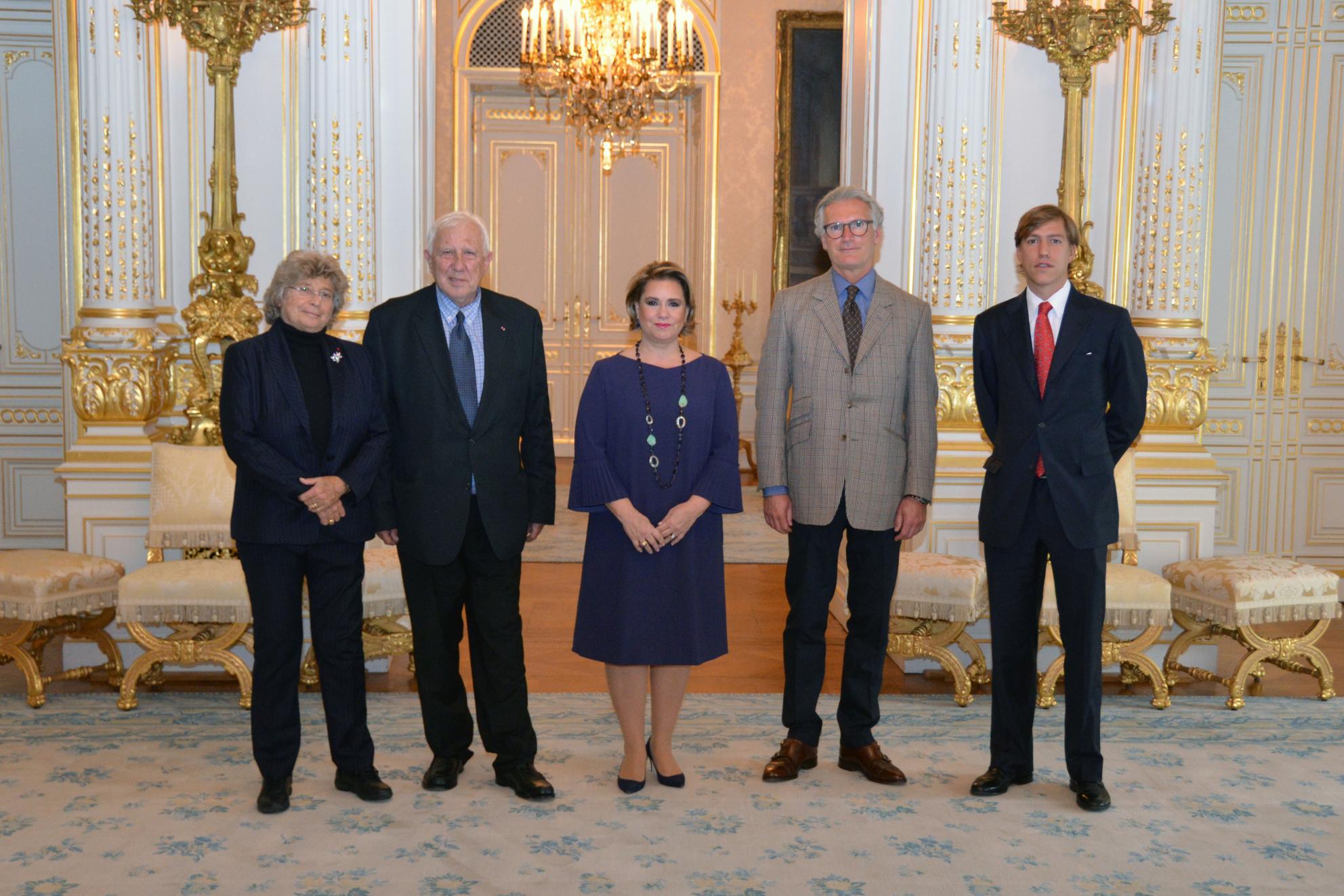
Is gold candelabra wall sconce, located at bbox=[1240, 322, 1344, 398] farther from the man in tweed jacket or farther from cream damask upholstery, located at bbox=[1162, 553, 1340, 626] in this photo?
the man in tweed jacket

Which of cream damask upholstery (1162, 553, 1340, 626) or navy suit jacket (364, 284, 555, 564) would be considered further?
cream damask upholstery (1162, 553, 1340, 626)

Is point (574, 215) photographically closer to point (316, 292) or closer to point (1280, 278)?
point (1280, 278)

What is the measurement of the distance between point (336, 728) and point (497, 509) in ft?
2.59

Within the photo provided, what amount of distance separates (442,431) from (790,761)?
145cm

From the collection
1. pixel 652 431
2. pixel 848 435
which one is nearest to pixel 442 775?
pixel 652 431

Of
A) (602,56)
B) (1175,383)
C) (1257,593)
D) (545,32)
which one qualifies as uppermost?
(545,32)

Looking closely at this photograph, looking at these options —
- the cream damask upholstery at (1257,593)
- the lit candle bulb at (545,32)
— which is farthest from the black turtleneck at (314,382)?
the lit candle bulb at (545,32)

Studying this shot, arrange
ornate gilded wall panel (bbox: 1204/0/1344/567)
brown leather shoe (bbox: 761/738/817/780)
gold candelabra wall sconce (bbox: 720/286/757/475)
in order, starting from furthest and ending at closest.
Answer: gold candelabra wall sconce (bbox: 720/286/757/475)
ornate gilded wall panel (bbox: 1204/0/1344/567)
brown leather shoe (bbox: 761/738/817/780)

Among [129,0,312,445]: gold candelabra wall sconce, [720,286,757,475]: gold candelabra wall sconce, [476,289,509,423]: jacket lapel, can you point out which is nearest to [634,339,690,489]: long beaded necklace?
[476,289,509,423]: jacket lapel

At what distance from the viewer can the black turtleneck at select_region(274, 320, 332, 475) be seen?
11.5 feet

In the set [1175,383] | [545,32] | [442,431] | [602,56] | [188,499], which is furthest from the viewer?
[602,56]

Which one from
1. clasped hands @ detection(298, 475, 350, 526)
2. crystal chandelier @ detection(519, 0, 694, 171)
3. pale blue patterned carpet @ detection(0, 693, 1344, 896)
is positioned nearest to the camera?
pale blue patterned carpet @ detection(0, 693, 1344, 896)

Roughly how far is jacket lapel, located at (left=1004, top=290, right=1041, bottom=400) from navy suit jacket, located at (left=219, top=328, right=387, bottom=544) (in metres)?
1.83

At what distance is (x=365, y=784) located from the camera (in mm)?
3650
